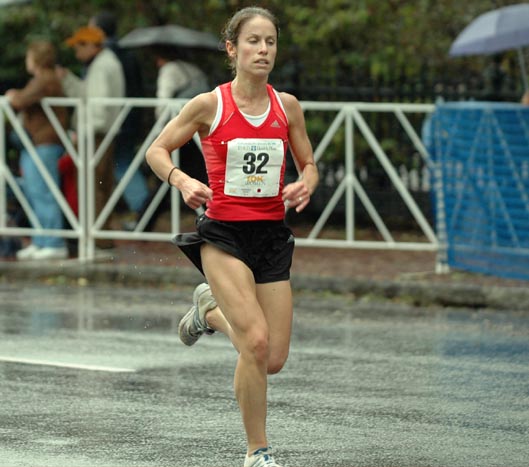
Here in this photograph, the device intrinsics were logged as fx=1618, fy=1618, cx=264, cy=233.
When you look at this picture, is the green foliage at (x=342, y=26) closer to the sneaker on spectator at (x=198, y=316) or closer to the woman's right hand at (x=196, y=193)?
the sneaker on spectator at (x=198, y=316)

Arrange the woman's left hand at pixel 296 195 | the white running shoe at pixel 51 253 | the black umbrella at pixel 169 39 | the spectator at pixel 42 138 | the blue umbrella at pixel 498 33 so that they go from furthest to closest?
the black umbrella at pixel 169 39 → the white running shoe at pixel 51 253 → the spectator at pixel 42 138 → the blue umbrella at pixel 498 33 → the woman's left hand at pixel 296 195

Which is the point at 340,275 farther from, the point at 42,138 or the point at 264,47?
the point at 264,47

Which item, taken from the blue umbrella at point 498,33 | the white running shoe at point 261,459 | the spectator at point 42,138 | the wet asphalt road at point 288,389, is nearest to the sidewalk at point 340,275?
the wet asphalt road at point 288,389

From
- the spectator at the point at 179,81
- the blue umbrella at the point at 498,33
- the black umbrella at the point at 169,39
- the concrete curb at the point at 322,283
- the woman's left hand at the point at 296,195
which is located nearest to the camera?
the woman's left hand at the point at 296,195

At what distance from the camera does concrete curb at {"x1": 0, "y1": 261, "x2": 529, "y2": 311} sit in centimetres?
Answer: 1272

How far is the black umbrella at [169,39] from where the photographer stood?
719 inches

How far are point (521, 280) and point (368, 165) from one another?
4.24m

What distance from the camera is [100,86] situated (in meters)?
16.0

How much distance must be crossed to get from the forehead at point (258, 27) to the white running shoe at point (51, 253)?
9145mm

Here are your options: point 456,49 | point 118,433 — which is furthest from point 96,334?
point 456,49

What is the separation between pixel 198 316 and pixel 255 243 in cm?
74

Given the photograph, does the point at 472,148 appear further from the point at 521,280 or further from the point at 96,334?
the point at 96,334

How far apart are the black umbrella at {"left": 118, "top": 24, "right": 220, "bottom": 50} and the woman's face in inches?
443

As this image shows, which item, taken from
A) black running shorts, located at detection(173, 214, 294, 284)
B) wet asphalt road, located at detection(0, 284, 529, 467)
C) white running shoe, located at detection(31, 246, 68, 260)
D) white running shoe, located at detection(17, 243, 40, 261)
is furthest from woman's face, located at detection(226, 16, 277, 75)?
white running shoe, located at detection(17, 243, 40, 261)
